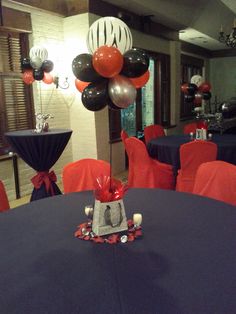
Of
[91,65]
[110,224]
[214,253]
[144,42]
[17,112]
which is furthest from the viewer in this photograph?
[144,42]

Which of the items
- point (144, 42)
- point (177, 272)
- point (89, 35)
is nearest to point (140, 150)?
point (89, 35)

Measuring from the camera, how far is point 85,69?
1.56 meters

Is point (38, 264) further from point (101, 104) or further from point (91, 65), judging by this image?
point (91, 65)

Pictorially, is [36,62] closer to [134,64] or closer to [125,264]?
[134,64]

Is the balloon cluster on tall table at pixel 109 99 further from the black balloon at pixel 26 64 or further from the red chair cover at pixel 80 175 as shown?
the black balloon at pixel 26 64

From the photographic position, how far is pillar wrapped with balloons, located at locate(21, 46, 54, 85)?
3822 mm

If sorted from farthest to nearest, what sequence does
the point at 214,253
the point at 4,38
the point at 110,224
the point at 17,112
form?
1. the point at 17,112
2. the point at 4,38
3. the point at 110,224
4. the point at 214,253

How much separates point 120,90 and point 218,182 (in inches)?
36.2

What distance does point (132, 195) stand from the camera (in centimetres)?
195

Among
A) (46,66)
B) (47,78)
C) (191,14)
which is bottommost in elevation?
(47,78)

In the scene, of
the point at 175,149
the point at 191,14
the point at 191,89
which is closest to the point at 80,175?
the point at 175,149

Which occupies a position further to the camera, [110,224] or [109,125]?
[109,125]

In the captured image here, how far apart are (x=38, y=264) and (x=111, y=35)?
1.65m

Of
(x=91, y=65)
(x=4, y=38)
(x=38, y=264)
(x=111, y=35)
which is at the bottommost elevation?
(x=38, y=264)
